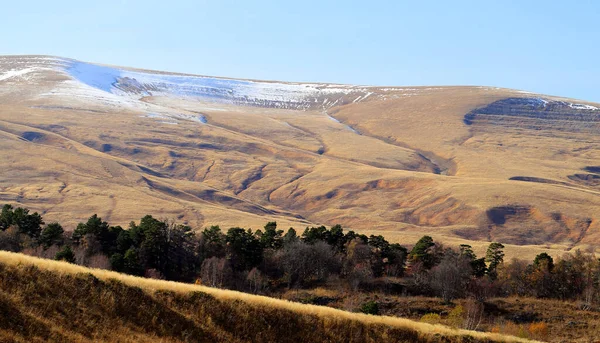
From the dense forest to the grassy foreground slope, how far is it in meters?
29.7

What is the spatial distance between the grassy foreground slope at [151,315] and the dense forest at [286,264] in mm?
29664

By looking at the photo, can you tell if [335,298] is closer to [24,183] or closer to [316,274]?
[316,274]

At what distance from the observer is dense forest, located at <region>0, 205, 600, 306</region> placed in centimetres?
5969

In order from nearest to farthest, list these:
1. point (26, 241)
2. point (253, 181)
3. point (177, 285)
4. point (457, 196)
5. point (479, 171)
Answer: point (177, 285) < point (26, 241) < point (457, 196) < point (253, 181) < point (479, 171)

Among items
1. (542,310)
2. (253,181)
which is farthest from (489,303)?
(253,181)

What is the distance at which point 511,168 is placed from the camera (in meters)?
197

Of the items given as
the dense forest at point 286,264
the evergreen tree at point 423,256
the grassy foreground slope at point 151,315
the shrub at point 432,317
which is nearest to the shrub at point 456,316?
the shrub at point 432,317

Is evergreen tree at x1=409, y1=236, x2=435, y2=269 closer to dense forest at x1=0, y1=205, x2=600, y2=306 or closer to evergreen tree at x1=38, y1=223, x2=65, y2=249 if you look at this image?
dense forest at x1=0, y1=205, x2=600, y2=306

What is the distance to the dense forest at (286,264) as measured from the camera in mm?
59688

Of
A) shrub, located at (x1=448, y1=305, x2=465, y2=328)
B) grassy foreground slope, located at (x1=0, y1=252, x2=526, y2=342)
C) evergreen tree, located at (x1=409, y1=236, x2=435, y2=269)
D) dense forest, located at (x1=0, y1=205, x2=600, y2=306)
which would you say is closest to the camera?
A: grassy foreground slope, located at (x1=0, y1=252, x2=526, y2=342)

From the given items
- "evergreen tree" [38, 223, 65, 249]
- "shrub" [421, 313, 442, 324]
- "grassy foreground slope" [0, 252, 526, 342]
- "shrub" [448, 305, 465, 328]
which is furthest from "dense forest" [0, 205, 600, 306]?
"grassy foreground slope" [0, 252, 526, 342]

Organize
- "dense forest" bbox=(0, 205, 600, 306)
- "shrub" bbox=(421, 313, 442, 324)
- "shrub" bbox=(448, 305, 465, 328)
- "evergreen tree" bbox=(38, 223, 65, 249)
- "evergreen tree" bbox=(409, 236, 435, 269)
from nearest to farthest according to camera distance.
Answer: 1. "shrub" bbox=(448, 305, 465, 328)
2. "shrub" bbox=(421, 313, 442, 324)
3. "dense forest" bbox=(0, 205, 600, 306)
4. "evergreen tree" bbox=(38, 223, 65, 249)
5. "evergreen tree" bbox=(409, 236, 435, 269)

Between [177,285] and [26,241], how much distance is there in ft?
124

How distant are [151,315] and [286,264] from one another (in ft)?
128
